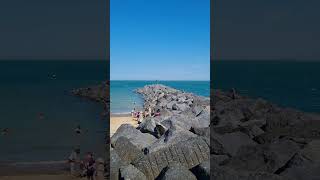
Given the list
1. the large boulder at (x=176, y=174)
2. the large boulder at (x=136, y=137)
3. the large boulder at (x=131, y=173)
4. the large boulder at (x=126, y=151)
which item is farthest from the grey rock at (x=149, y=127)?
the large boulder at (x=176, y=174)

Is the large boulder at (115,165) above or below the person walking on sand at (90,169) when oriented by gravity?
above

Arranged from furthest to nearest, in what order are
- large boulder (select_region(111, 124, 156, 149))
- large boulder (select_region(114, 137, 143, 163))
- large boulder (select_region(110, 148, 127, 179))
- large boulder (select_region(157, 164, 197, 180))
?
large boulder (select_region(111, 124, 156, 149)) → large boulder (select_region(114, 137, 143, 163)) → large boulder (select_region(110, 148, 127, 179)) → large boulder (select_region(157, 164, 197, 180))

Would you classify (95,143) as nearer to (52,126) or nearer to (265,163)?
(52,126)

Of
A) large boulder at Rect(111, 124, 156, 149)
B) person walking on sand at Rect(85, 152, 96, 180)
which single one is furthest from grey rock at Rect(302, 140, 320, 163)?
person walking on sand at Rect(85, 152, 96, 180)

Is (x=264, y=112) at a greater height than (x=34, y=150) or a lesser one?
greater

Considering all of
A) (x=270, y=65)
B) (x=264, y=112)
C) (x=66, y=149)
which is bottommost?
(x=66, y=149)

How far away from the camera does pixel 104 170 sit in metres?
8.29

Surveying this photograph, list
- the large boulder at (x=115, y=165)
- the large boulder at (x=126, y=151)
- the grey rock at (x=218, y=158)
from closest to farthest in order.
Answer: the large boulder at (x=115, y=165) → the grey rock at (x=218, y=158) → the large boulder at (x=126, y=151)

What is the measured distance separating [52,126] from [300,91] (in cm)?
2524

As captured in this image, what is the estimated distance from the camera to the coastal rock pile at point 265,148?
6469 millimetres

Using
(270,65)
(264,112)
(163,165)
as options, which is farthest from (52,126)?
(270,65)

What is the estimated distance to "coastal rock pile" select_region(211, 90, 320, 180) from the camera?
6.47m

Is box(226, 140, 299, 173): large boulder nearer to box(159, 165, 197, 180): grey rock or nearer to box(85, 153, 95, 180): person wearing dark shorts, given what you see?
box(159, 165, 197, 180): grey rock

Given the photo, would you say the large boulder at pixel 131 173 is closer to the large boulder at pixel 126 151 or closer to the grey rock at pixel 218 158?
the large boulder at pixel 126 151
